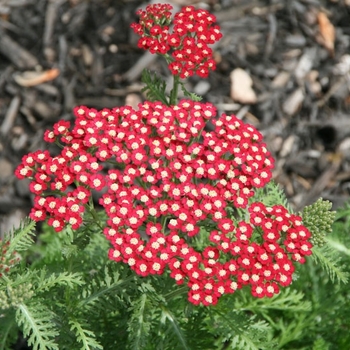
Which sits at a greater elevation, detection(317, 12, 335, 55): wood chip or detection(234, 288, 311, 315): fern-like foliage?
detection(317, 12, 335, 55): wood chip

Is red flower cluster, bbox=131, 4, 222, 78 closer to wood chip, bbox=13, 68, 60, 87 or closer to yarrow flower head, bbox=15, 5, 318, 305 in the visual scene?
yarrow flower head, bbox=15, 5, 318, 305

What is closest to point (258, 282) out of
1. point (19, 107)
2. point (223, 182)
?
point (223, 182)

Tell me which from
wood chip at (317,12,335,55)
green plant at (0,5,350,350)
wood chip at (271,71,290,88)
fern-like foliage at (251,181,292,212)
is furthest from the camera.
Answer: wood chip at (317,12,335,55)

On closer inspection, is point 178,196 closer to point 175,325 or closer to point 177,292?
point 177,292

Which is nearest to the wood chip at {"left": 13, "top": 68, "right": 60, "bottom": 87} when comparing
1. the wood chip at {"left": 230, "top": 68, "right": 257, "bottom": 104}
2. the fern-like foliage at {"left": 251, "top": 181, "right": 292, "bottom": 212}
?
the wood chip at {"left": 230, "top": 68, "right": 257, "bottom": 104}

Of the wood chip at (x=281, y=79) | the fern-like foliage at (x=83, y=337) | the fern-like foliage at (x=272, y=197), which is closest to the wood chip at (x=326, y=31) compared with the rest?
the wood chip at (x=281, y=79)

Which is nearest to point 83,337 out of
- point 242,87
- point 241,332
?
point 241,332

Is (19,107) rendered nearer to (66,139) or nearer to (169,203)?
(66,139)

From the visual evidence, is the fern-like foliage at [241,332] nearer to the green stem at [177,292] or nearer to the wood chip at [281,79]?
the green stem at [177,292]

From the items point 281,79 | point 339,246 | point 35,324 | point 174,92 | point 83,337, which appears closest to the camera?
point 35,324
